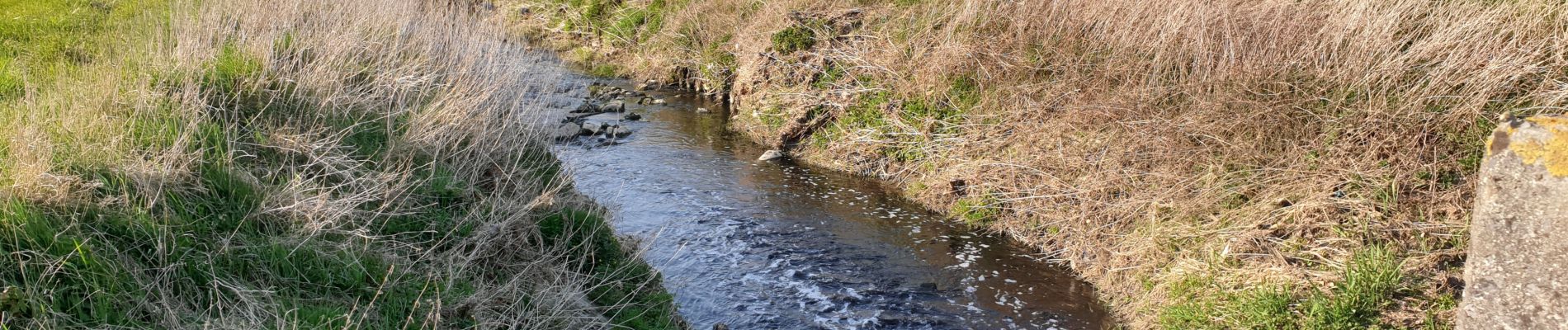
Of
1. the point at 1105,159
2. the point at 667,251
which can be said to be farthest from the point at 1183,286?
the point at 667,251

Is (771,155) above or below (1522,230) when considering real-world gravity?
below

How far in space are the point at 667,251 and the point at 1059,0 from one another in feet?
16.6

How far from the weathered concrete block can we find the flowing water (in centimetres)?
298

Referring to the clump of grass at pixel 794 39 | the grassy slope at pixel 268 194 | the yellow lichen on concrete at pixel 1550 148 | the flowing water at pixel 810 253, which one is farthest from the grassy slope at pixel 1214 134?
the grassy slope at pixel 268 194

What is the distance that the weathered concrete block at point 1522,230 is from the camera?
11.6ft

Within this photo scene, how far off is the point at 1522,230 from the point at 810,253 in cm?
511

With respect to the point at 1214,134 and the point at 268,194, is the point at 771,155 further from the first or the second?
the point at 268,194

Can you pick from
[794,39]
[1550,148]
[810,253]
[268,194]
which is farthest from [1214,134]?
[268,194]

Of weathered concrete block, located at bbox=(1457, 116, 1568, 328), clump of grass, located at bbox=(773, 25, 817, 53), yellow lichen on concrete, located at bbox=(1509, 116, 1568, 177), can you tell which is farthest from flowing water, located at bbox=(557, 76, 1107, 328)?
yellow lichen on concrete, located at bbox=(1509, 116, 1568, 177)

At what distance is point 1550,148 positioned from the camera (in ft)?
11.5

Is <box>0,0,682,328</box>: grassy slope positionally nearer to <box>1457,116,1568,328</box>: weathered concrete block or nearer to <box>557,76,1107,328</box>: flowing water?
<box>557,76,1107,328</box>: flowing water

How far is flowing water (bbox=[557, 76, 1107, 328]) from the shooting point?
6.86 m

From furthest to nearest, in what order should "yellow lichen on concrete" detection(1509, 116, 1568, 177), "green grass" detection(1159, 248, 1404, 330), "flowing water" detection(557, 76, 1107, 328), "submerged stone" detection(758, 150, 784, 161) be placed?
"submerged stone" detection(758, 150, 784, 161) → "flowing water" detection(557, 76, 1107, 328) → "green grass" detection(1159, 248, 1404, 330) → "yellow lichen on concrete" detection(1509, 116, 1568, 177)

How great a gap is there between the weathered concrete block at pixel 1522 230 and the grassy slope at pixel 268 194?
4.22 m
